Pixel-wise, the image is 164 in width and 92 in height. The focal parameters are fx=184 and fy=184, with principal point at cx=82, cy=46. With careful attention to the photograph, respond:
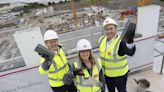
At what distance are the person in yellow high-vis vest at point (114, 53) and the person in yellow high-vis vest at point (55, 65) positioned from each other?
544 millimetres

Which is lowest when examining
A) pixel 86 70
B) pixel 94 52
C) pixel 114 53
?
pixel 94 52

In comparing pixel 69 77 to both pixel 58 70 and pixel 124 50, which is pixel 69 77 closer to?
pixel 58 70

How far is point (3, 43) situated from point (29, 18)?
38.1ft

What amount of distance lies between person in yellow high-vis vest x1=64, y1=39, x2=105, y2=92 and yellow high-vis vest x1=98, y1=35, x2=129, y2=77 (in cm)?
24

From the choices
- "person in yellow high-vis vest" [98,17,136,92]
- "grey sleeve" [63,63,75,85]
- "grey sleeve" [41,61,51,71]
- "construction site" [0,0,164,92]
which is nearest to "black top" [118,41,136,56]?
"person in yellow high-vis vest" [98,17,136,92]

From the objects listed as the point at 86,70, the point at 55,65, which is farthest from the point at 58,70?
the point at 86,70

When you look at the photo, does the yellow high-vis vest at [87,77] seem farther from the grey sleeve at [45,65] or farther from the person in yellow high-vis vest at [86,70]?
the grey sleeve at [45,65]

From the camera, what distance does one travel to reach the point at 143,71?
3945 millimetres

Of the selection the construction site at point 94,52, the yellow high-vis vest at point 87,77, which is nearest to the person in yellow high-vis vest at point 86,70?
the yellow high-vis vest at point 87,77

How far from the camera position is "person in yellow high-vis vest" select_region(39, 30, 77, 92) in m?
2.22

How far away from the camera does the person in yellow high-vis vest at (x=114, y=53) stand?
226 centimetres

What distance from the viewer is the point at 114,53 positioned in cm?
232

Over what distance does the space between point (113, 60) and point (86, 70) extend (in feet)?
1.43

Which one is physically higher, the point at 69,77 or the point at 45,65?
the point at 45,65
